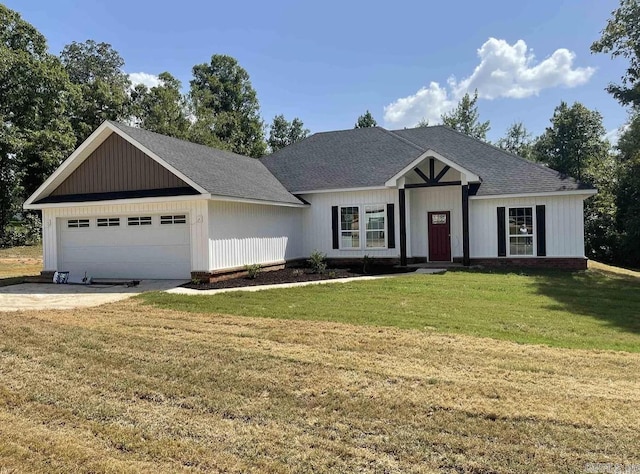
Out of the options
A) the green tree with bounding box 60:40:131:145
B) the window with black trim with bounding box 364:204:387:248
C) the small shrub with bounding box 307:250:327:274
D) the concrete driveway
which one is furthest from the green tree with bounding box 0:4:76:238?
the window with black trim with bounding box 364:204:387:248

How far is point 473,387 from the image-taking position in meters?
5.10

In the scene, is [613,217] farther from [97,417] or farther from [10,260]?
[10,260]

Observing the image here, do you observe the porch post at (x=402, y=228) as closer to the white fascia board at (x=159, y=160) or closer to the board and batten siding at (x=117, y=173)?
the white fascia board at (x=159, y=160)

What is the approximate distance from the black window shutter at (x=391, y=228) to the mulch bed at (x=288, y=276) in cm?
95

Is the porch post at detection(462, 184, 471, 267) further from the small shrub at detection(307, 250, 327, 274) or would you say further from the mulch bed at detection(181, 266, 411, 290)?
the small shrub at detection(307, 250, 327, 274)

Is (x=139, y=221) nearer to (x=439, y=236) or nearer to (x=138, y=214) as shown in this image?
(x=138, y=214)

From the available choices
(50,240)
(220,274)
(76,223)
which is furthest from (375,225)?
(50,240)

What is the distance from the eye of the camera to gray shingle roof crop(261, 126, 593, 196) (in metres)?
17.4

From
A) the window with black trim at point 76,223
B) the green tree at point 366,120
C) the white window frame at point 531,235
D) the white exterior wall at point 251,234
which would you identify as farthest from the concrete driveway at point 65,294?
the green tree at point 366,120

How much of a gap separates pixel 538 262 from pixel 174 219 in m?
12.5

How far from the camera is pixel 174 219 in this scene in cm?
1450

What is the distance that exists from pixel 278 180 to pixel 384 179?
16.0 ft

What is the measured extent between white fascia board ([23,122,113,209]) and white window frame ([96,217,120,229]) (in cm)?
194

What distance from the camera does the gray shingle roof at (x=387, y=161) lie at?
683 inches
